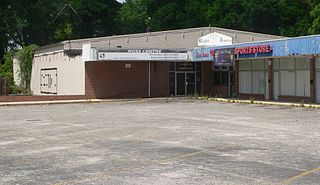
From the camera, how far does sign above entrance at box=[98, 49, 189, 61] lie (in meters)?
37.1

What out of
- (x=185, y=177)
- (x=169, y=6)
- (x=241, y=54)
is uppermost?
(x=169, y=6)

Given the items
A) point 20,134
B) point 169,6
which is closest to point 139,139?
point 20,134

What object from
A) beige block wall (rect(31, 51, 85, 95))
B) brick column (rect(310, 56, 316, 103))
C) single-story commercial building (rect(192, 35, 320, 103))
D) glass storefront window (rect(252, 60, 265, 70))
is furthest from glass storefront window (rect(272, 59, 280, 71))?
beige block wall (rect(31, 51, 85, 95))

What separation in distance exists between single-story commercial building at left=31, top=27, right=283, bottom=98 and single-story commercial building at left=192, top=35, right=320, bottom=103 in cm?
221

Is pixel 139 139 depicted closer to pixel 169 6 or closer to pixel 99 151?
pixel 99 151

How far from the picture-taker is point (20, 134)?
16719 millimetres

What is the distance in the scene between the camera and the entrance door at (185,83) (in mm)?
42375

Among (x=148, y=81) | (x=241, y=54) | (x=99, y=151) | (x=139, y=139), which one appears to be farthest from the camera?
(x=148, y=81)

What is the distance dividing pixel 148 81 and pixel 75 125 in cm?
2116

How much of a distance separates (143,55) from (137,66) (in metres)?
1.94

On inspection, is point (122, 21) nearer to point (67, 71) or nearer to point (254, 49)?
point (67, 71)

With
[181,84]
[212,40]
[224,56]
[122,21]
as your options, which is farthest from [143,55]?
[122,21]

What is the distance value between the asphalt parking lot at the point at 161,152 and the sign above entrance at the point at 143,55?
54.4 feet

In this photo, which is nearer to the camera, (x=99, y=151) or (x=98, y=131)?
(x=99, y=151)
